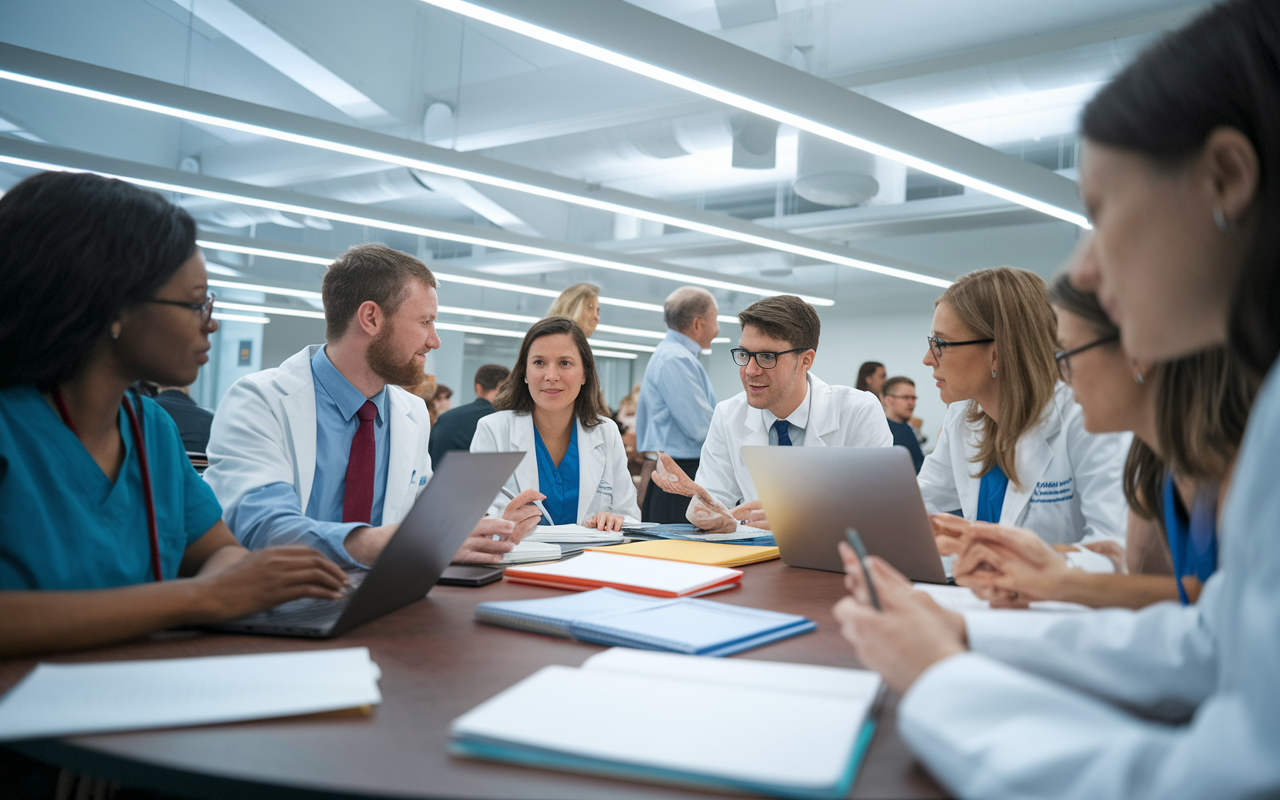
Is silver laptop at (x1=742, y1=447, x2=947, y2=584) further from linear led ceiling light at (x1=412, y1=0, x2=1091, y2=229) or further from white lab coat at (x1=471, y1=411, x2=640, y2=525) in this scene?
linear led ceiling light at (x1=412, y1=0, x2=1091, y2=229)

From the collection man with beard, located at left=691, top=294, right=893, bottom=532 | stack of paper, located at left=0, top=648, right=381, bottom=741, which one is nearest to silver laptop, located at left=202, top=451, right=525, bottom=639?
stack of paper, located at left=0, top=648, right=381, bottom=741

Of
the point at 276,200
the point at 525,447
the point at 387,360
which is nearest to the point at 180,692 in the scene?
the point at 387,360

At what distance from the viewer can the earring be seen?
68 cm

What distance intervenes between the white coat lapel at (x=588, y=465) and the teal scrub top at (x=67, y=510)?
185 centimetres

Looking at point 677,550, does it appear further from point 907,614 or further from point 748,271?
point 748,271

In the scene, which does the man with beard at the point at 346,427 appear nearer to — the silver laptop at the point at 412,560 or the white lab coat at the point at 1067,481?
the silver laptop at the point at 412,560

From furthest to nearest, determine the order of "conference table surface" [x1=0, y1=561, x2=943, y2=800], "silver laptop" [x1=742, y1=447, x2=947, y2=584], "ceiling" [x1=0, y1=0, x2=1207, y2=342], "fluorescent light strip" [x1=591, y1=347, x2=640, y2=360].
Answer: "fluorescent light strip" [x1=591, y1=347, x2=640, y2=360] → "ceiling" [x1=0, y1=0, x2=1207, y2=342] → "silver laptop" [x1=742, y1=447, x2=947, y2=584] → "conference table surface" [x1=0, y1=561, x2=943, y2=800]

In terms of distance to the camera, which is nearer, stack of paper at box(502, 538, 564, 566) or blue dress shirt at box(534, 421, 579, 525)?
stack of paper at box(502, 538, 564, 566)

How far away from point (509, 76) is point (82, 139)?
325cm

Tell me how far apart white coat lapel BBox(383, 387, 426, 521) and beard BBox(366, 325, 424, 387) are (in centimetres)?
8

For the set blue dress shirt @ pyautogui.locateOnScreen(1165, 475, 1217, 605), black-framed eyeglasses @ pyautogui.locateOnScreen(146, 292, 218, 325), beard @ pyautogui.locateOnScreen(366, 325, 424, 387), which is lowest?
blue dress shirt @ pyautogui.locateOnScreen(1165, 475, 1217, 605)

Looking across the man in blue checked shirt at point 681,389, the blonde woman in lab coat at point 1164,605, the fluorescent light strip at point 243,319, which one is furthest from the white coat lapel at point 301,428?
the fluorescent light strip at point 243,319

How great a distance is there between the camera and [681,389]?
4910mm

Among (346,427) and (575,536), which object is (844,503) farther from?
(346,427)
